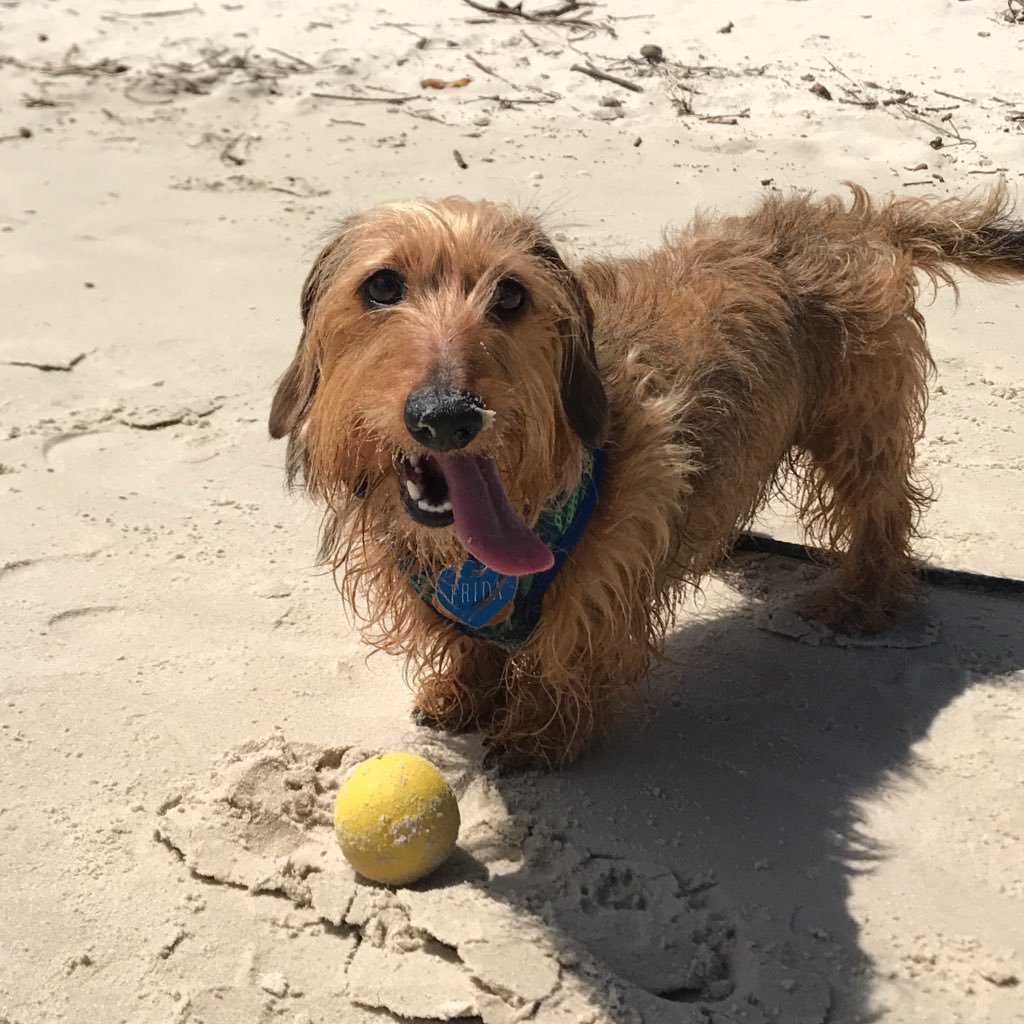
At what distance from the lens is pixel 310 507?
424 cm

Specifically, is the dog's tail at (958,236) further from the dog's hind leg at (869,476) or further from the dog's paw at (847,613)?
the dog's paw at (847,613)

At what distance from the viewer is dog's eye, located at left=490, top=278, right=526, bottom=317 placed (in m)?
2.58

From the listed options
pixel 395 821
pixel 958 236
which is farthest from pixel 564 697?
pixel 958 236

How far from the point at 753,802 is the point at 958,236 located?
6.43 ft

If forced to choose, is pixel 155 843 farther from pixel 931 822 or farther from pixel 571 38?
pixel 571 38

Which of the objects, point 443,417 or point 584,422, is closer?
point 443,417

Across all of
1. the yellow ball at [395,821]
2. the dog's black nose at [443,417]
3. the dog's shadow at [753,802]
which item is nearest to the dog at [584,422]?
the dog's black nose at [443,417]

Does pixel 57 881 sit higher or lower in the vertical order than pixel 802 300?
lower

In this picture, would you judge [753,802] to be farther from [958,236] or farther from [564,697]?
[958,236]

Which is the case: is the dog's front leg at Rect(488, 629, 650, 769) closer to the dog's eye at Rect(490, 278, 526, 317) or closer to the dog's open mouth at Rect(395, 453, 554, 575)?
Result: the dog's open mouth at Rect(395, 453, 554, 575)

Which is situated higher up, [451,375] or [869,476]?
[451,375]

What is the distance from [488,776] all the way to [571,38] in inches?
235

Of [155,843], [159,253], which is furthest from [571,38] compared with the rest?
[155,843]

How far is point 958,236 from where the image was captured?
384 centimetres
